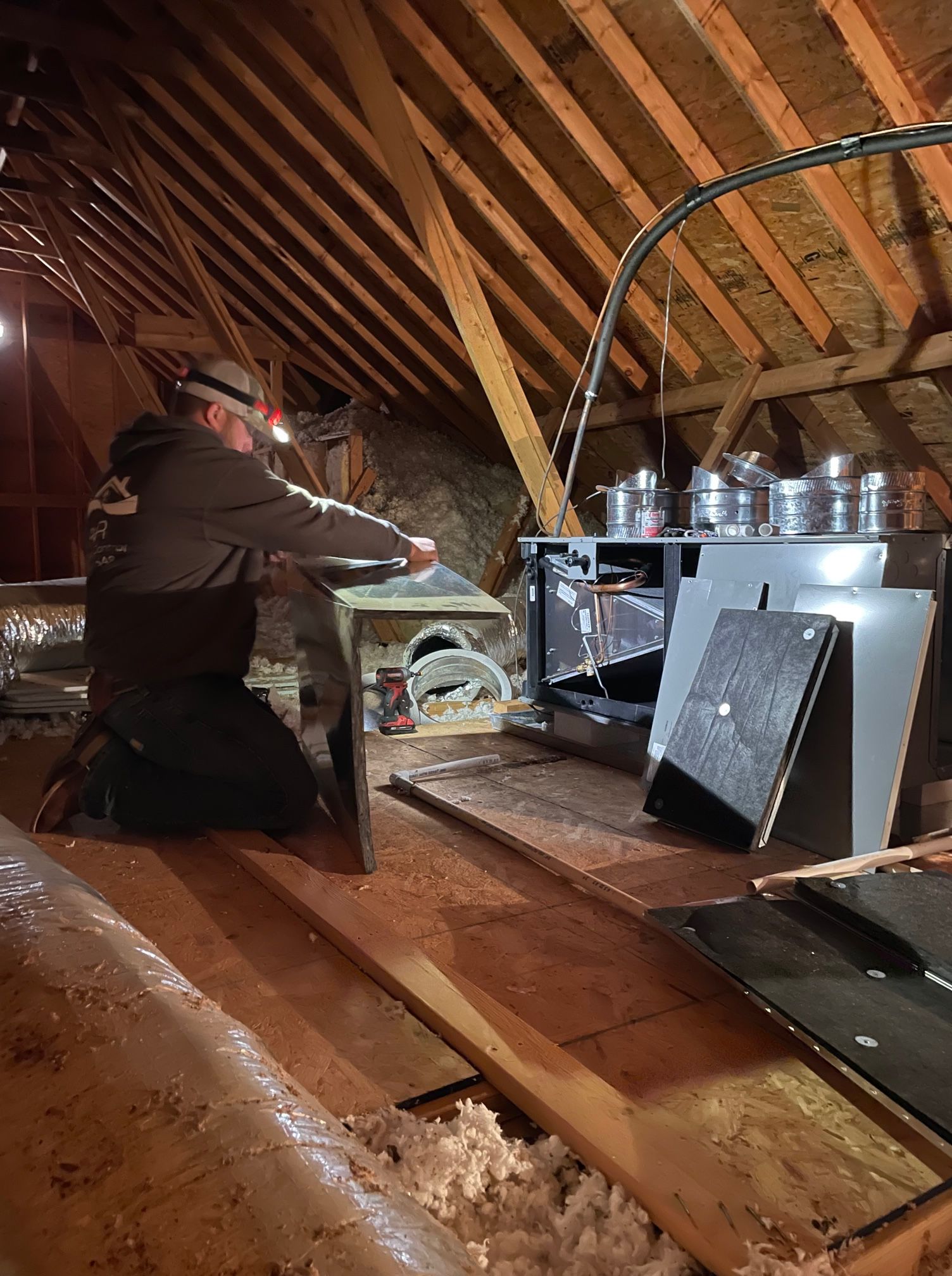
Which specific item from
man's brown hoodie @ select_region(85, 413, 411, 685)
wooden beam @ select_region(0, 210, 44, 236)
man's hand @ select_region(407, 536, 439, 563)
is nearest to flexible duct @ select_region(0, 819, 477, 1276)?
man's brown hoodie @ select_region(85, 413, 411, 685)

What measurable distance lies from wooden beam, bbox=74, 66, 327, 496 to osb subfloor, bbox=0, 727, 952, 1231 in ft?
12.1

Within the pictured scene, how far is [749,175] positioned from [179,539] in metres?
2.15

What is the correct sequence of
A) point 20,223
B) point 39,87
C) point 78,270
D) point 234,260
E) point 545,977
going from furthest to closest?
point 20,223 < point 78,270 < point 234,260 < point 39,87 < point 545,977

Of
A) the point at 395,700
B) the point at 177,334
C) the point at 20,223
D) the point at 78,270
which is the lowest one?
the point at 395,700

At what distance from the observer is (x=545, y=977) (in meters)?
1.64

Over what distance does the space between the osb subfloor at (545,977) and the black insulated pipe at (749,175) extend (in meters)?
1.76

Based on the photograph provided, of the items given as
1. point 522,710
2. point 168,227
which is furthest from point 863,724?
point 168,227

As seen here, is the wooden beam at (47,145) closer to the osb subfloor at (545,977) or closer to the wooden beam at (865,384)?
the wooden beam at (865,384)

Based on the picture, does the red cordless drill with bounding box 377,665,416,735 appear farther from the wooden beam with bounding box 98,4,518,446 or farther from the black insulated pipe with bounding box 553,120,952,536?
the wooden beam with bounding box 98,4,518,446

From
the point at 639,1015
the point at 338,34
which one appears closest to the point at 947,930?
the point at 639,1015

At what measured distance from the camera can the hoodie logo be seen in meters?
2.21

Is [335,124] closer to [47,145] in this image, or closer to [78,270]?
[47,145]

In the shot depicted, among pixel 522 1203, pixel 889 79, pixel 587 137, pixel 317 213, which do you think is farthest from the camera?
pixel 317 213

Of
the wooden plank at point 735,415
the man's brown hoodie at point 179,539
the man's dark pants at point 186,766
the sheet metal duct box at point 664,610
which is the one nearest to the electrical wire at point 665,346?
the wooden plank at point 735,415
